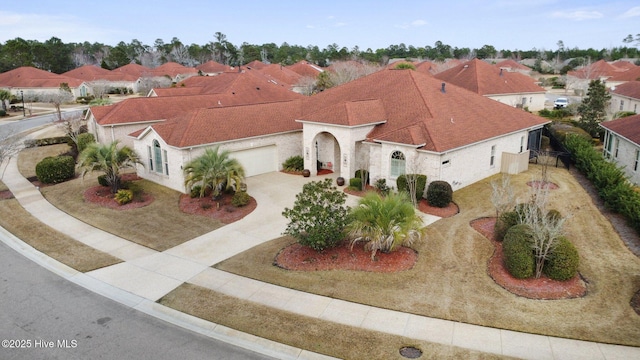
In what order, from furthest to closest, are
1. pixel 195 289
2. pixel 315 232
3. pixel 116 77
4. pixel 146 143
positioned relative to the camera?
pixel 116 77 < pixel 146 143 < pixel 315 232 < pixel 195 289

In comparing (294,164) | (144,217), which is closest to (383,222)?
(144,217)

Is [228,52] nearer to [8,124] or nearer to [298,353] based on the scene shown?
[8,124]

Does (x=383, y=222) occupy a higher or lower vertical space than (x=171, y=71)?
lower

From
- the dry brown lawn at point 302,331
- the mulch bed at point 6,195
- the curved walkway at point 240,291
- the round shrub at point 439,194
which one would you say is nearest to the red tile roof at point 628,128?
the round shrub at point 439,194

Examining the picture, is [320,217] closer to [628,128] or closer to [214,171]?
[214,171]

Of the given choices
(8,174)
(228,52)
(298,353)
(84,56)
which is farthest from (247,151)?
(84,56)

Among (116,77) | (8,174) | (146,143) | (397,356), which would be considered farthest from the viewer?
(116,77)

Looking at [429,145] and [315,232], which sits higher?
→ [429,145]

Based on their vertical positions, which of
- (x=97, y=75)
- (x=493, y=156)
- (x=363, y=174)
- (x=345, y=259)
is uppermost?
(x=97, y=75)
